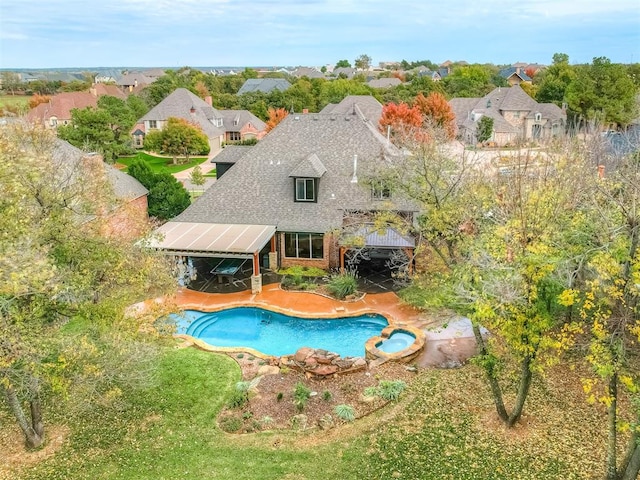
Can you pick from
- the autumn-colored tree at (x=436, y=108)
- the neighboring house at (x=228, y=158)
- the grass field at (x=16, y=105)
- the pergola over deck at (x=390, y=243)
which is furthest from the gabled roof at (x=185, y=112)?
the pergola over deck at (x=390, y=243)

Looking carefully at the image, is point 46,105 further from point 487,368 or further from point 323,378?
point 487,368

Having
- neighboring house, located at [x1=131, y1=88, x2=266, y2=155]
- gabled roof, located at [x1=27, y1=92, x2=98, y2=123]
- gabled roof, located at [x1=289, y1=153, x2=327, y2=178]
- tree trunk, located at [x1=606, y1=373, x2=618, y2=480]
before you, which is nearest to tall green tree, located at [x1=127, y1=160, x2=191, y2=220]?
gabled roof, located at [x1=289, y1=153, x2=327, y2=178]

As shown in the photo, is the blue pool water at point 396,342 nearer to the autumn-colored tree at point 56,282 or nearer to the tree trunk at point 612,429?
the tree trunk at point 612,429

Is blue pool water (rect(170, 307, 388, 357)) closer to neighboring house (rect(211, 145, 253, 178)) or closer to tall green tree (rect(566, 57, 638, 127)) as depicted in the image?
neighboring house (rect(211, 145, 253, 178))

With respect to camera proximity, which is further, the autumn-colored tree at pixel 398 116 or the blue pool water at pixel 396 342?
the autumn-colored tree at pixel 398 116

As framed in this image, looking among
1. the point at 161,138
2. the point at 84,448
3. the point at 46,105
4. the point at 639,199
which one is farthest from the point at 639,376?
the point at 46,105

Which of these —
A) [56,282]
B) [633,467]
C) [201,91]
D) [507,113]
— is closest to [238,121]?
[201,91]
